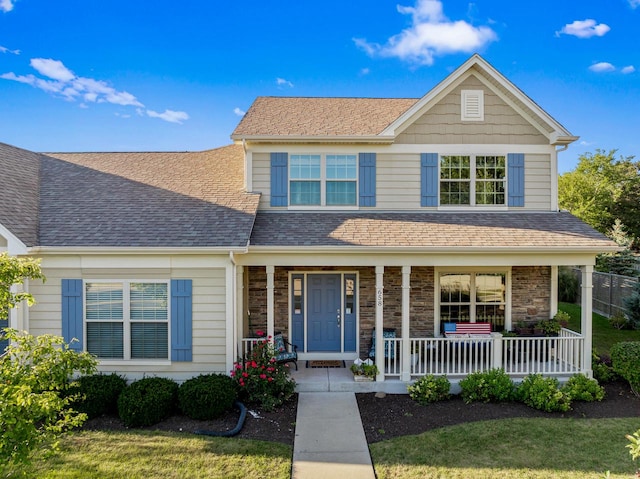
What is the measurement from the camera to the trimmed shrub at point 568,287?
19969mm

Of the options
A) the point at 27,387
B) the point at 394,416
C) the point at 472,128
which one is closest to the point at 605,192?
the point at 472,128

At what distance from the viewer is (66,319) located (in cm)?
839

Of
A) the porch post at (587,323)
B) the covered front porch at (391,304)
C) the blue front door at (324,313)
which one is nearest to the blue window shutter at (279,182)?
the covered front porch at (391,304)

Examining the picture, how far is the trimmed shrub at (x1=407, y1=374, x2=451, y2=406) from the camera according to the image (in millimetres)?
8062

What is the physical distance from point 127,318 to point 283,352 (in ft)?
11.9

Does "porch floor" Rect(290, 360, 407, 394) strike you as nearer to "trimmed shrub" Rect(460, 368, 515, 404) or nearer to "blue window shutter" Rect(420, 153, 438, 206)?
"trimmed shrub" Rect(460, 368, 515, 404)

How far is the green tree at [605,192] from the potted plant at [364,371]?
29.3 meters

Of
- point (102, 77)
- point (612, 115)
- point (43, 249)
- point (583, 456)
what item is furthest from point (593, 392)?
point (612, 115)

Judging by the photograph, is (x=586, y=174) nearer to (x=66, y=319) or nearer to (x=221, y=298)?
(x=221, y=298)

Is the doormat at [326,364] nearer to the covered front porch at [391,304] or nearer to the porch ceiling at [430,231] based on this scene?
the covered front porch at [391,304]

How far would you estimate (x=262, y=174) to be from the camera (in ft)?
34.7

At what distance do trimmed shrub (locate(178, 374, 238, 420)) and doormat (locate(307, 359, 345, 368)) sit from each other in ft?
9.33

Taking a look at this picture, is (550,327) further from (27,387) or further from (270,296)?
(27,387)

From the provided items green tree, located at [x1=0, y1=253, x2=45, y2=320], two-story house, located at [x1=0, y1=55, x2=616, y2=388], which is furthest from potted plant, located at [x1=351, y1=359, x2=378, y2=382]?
green tree, located at [x1=0, y1=253, x2=45, y2=320]
